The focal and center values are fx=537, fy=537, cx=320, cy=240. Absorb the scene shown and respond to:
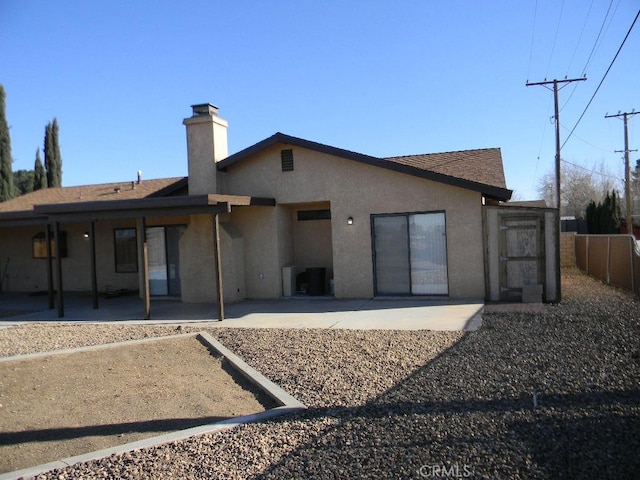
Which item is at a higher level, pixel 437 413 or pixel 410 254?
pixel 410 254

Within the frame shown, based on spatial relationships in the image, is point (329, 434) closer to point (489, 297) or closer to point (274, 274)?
point (489, 297)

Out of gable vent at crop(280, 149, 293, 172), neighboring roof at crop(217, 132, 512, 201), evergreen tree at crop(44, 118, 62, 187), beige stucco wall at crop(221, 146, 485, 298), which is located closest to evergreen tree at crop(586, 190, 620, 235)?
neighboring roof at crop(217, 132, 512, 201)

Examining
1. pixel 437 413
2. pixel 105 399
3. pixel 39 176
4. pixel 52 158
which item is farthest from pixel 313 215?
pixel 52 158

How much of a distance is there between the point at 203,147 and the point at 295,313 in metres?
5.47

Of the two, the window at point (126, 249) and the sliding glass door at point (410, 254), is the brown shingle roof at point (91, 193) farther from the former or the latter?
the sliding glass door at point (410, 254)

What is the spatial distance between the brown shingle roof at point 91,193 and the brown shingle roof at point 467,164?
27.8ft

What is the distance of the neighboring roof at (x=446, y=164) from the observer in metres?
12.3

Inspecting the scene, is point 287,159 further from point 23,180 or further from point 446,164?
point 23,180

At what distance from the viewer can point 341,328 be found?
996cm

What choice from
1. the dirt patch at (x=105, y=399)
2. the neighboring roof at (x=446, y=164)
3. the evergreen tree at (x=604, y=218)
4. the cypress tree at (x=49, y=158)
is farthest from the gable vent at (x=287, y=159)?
the cypress tree at (x=49, y=158)

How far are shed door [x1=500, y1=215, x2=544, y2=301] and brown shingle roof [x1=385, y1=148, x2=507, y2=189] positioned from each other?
179cm

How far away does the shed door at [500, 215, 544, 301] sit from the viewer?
12.3 m

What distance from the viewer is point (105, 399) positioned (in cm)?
639

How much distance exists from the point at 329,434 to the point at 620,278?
12.9 metres
